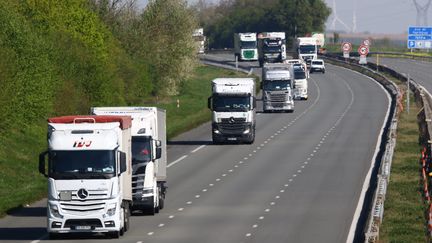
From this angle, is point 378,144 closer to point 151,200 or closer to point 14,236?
point 151,200

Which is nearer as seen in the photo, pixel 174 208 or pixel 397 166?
pixel 174 208

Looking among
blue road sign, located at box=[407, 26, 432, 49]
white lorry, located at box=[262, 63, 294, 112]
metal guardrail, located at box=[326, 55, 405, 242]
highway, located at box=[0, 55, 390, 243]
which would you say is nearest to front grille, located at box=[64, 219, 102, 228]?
highway, located at box=[0, 55, 390, 243]

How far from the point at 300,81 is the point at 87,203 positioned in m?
78.5

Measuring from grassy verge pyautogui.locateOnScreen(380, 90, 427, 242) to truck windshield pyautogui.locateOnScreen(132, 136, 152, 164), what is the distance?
7.81 meters

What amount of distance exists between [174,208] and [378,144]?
94.1 ft

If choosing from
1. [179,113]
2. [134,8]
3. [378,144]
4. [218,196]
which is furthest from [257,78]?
[218,196]

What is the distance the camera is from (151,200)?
41.8m

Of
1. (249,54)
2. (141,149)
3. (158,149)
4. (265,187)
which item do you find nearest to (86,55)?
(265,187)

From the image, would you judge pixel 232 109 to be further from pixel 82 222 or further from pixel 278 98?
pixel 82 222

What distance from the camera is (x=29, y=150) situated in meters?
67.3

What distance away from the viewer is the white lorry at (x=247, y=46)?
163125 millimetres

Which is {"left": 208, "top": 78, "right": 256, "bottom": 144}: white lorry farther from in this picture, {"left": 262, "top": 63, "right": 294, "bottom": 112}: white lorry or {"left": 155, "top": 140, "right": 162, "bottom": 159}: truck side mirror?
{"left": 155, "top": 140, "right": 162, "bottom": 159}: truck side mirror

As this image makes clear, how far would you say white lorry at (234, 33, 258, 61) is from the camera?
16312 cm

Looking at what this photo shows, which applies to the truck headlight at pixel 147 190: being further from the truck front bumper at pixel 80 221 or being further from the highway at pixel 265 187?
the truck front bumper at pixel 80 221
